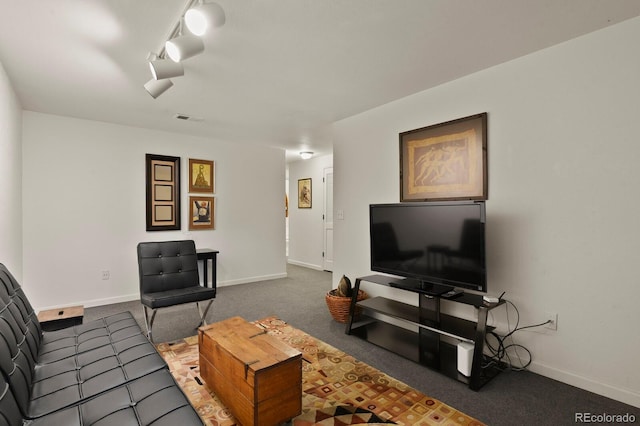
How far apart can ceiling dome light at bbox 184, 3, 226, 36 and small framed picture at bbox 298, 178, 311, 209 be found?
523cm

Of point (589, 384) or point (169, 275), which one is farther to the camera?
point (169, 275)

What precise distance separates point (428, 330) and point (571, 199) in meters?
1.51

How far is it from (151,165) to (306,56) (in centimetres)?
313

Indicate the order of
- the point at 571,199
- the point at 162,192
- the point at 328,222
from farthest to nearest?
the point at 328,222 → the point at 162,192 → the point at 571,199

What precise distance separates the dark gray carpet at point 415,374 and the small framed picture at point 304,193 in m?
2.69

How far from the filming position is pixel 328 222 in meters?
6.54

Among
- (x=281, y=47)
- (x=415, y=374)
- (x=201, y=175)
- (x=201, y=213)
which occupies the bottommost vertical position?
(x=415, y=374)

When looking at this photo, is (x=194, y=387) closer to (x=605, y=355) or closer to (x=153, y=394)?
(x=153, y=394)

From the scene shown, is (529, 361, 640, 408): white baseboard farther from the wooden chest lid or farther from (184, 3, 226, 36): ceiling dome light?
(184, 3, 226, 36): ceiling dome light

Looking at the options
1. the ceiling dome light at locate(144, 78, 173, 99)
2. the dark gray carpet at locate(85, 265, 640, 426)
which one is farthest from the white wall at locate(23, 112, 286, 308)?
the ceiling dome light at locate(144, 78, 173, 99)

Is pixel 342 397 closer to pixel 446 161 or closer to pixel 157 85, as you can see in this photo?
pixel 446 161

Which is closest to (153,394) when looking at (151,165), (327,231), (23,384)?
(23,384)

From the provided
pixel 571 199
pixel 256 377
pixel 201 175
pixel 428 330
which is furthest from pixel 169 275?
pixel 571 199

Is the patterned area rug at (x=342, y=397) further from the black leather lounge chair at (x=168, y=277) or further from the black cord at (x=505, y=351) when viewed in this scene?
the black cord at (x=505, y=351)
